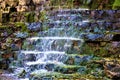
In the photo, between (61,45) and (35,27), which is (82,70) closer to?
(61,45)

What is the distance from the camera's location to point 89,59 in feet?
36.0

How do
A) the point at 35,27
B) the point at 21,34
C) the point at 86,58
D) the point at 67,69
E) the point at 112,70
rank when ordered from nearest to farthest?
1. the point at 112,70
2. the point at 67,69
3. the point at 86,58
4. the point at 21,34
5. the point at 35,27

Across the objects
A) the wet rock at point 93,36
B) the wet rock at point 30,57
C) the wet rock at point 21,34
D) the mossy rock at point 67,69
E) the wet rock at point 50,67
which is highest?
the wet rock at point 93,36

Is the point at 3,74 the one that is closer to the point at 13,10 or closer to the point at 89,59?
the point at 89,59

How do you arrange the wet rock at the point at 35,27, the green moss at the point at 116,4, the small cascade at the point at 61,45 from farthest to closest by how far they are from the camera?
the green moss at the point at 116,4 < the wet rock at the point at 35,27 < the small cascade at the point at 61,45

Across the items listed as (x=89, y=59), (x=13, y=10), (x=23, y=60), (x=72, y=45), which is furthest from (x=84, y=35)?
(x=13, y=10)

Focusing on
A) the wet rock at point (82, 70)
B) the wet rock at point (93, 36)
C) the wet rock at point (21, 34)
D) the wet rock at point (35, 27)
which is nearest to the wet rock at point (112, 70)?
the wet rock at point (82, 70)

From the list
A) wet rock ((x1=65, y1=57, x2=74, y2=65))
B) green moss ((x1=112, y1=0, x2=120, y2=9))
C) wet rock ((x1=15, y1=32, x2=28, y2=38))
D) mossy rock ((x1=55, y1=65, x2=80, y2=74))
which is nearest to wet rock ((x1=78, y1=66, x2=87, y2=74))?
mossy rock ((x1=55, y1=65, x2=80, y2=74))

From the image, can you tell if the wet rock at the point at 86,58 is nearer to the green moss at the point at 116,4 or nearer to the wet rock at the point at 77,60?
the wet rock at the point at 77,60

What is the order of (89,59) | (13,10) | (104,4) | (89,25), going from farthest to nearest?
1. (13,10)
2. (104,4)
3. (89,25)
4. (89,59)

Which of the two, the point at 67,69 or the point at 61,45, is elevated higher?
the point at 61,45

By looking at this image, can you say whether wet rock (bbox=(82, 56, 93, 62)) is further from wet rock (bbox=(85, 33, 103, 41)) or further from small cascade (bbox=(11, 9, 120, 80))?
wet rock (bbox=(85, 33, 103, 41))

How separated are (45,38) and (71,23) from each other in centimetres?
134

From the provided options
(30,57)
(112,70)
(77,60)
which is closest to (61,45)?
(30,57)
